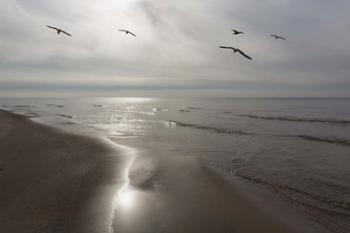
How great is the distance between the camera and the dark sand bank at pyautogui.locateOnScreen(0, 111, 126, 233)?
7.62 metres

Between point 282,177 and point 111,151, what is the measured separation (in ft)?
26.7

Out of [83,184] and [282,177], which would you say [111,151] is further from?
[282,177]

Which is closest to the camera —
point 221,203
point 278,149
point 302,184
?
point 221,203

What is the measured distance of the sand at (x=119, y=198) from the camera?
7.68m

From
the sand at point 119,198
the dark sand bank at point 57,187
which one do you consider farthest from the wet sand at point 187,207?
the dark sand bank at point 57,187

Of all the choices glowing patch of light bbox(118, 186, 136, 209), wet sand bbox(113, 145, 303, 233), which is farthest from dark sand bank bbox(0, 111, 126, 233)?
wet sand bbox(113, 145, 303, 233)

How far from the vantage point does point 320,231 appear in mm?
8047

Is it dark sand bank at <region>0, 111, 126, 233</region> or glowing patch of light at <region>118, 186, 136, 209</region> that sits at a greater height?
glowing patch of light at <region>118, 186, 136, 209</region>

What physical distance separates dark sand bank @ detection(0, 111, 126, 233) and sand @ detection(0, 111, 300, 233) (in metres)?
0.02

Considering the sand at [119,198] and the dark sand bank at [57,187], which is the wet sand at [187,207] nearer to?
the sand at [119,198]

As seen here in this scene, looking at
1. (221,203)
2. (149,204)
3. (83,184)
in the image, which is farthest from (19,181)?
(221,203)

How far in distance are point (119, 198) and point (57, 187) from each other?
212 cm

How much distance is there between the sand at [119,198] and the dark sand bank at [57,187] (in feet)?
0.06

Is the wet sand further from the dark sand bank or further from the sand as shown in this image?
the dark sand bank
